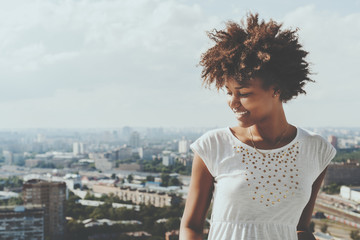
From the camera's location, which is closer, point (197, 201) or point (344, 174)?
point (197, 201)

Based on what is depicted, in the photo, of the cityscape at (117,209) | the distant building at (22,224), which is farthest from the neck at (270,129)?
the distant building at (22,224)

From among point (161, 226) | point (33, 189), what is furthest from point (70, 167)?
point (161, 226)

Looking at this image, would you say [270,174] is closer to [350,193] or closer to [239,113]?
[239,113]

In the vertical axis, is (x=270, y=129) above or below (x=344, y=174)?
above

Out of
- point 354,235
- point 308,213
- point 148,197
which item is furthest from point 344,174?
point 308,213

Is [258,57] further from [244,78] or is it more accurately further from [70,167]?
[70,167]

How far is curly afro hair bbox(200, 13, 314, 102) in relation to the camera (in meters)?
0.39

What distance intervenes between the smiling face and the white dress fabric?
27 millimetres

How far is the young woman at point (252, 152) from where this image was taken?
0.39 meters

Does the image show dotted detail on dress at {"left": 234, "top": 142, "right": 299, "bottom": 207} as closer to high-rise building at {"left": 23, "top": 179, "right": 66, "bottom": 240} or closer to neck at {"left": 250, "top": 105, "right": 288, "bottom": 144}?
neck at {"left": 250, "top": 105, "right": 288, "bottom": 144}

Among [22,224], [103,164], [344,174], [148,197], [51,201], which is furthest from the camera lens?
[103,164]

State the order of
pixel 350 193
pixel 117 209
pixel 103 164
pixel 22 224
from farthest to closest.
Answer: pixel 103 164 → pixel 350 193 → pixel 117 209 → pixel 22 224

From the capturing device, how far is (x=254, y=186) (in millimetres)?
395

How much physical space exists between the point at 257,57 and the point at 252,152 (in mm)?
90
